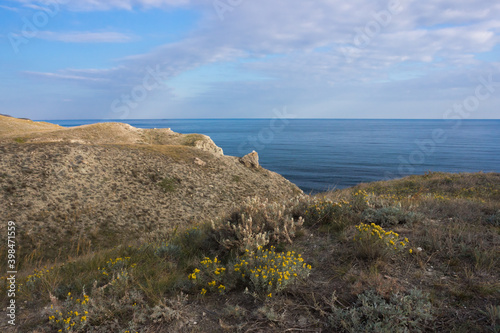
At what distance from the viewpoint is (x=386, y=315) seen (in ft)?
11.4

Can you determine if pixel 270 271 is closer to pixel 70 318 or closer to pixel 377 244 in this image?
pixel 377 244

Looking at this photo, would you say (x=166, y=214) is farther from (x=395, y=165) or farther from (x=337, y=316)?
(x=395, y=165)

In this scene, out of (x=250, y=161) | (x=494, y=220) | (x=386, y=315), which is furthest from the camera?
(x=250, y=161)

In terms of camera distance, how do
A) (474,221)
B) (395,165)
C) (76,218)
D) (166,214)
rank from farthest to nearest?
(395,165)
(166,214)
(76,218)
(474,221)

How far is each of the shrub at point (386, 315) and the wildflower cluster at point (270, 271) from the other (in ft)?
2.85

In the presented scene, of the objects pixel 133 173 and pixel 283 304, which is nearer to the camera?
pixel 283 304

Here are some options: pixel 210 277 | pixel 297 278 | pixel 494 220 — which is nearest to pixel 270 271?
pixel 297 278

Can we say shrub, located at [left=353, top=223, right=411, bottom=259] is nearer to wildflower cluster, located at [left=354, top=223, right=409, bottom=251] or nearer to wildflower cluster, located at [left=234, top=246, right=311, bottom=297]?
wildflower cluster, located at [left=354, top=223, right=409, bottom=251]

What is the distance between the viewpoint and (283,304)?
13.3ft

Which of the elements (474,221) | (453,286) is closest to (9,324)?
(453,286)

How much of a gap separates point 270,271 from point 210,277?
115 centimetres

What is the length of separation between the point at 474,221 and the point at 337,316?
536 centimetres

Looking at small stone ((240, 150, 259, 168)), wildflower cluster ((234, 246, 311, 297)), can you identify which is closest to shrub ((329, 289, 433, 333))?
wildflower cluster ((234, 246, 311, 297))

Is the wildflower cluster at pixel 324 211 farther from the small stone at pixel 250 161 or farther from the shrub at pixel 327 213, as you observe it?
the small stone at pixel 250 161
